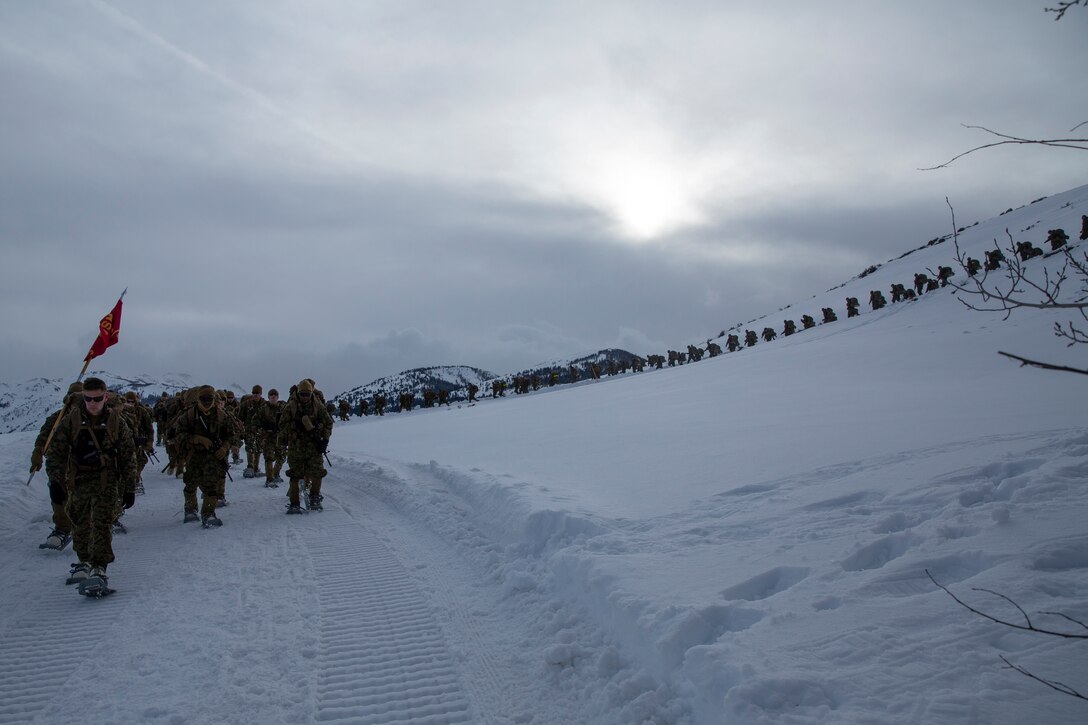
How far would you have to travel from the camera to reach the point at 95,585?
20.9ft

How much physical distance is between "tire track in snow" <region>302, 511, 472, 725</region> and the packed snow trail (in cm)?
1

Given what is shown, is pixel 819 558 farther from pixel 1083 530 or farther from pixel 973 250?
pixel 973 250

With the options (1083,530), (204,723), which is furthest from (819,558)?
(204,723)

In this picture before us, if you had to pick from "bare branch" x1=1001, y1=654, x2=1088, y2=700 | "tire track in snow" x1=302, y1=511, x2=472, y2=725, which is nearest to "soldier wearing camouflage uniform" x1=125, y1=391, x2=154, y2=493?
"tire track in snow" x1=302, y1=511, x2=472, y2=725

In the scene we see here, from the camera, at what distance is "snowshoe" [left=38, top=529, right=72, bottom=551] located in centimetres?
846

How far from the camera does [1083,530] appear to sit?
4309mm

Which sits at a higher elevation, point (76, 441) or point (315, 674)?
point (76, 441)

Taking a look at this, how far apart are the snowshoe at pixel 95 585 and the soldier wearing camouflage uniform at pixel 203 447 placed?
3.27 m

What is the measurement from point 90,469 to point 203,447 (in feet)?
10.7

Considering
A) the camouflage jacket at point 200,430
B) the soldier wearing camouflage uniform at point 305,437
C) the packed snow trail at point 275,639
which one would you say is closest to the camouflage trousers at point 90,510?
the packed snow trail at point 275,639

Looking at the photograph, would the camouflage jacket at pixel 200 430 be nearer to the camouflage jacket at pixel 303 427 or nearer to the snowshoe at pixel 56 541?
the camouflage jacket at pixel 303 427

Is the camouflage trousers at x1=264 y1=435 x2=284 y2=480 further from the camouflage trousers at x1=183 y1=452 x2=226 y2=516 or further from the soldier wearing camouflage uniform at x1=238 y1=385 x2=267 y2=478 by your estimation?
the camouflage trousers at x1=183 y1=452 x2=226 y2=516

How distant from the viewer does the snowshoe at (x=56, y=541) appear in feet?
27.8

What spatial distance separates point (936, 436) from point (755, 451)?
2323mm
